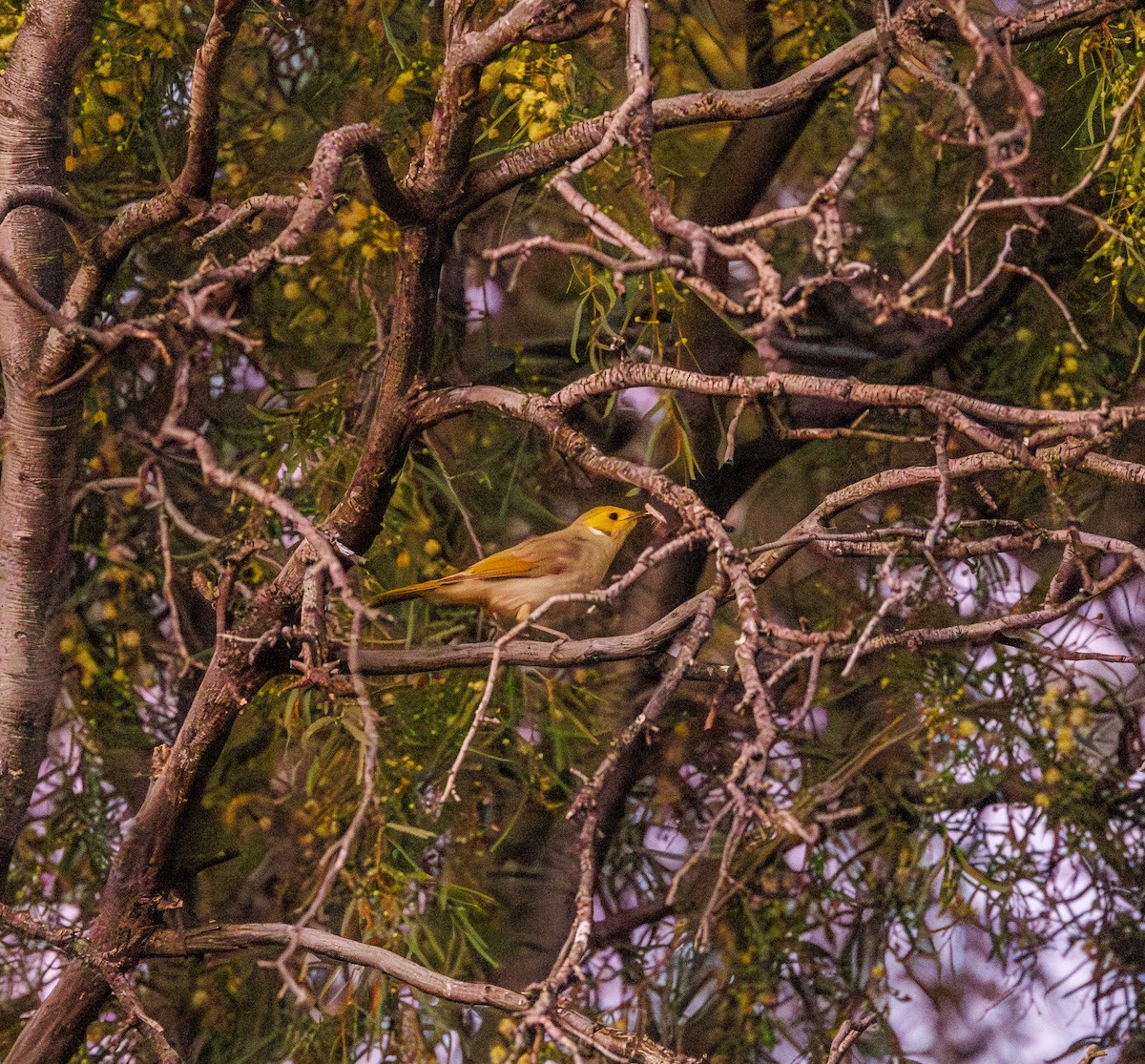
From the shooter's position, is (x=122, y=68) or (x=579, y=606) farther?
(x=579, y=606)

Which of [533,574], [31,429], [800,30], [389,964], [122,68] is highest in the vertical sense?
[800,30]

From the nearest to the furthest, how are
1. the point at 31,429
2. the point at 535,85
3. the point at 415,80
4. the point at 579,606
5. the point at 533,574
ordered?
the point at 31,429, the point at 535,85, the point at 533,574, the point at 415,80, the point at 579,606

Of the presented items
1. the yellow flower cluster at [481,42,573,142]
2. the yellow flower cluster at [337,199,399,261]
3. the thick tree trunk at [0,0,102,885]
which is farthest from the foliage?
the thick tree trunk at [0,0,102,885]

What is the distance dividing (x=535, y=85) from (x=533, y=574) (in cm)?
60

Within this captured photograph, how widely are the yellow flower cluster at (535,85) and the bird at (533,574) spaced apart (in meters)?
0.49

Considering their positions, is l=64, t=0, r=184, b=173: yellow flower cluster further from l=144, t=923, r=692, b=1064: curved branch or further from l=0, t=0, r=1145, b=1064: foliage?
l=144, t=923, r=692, b=1064: curved branch

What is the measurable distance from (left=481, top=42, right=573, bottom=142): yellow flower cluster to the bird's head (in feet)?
1.62

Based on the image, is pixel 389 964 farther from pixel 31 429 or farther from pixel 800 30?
pixel 800 30

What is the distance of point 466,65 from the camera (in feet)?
3.90

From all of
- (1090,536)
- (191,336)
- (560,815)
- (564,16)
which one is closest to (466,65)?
(564,16)

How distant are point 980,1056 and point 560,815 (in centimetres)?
101

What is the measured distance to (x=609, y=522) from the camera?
66.8 inches

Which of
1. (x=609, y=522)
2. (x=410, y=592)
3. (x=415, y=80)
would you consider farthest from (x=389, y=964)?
(x=415, y=80)

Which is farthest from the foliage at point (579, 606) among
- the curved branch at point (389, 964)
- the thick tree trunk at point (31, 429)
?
the curved branch at point (389, 964)
